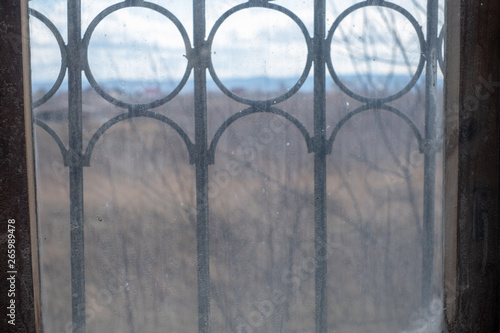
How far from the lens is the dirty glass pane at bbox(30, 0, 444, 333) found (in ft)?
2.81

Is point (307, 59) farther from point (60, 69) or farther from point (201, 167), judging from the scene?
point (60, 69)

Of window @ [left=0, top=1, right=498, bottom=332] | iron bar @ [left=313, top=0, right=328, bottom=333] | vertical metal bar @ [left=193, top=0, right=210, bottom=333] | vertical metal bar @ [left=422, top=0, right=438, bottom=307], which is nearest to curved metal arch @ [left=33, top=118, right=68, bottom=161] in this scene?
window @ [left=0, top=1, right=498, bottom=332]

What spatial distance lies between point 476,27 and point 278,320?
620mm

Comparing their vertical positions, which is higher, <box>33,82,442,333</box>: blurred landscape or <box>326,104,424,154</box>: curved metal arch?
<box>326,104,424,154</box>: curved metal arch

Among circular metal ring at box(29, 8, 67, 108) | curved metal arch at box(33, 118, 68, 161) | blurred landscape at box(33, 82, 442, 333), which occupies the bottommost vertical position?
blurred landscape at box(33, 82, 442, 333)

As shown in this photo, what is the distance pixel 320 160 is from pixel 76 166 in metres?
0.44

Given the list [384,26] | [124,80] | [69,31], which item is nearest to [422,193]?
[384,26]

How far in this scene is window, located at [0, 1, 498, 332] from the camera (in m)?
0.86

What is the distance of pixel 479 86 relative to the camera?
0.83 m

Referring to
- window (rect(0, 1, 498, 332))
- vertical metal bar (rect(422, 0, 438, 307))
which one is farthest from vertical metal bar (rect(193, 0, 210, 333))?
vertical metal bar (rect(422, 0, 438, 307))

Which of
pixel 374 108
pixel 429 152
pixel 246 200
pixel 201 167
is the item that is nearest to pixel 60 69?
pixel 201 167

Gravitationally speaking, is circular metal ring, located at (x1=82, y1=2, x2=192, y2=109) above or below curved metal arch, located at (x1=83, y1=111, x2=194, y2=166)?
above

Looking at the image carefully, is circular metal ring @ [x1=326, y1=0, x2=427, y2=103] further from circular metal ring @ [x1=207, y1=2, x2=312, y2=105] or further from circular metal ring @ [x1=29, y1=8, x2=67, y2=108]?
circular metal ring @ [x1=29, y1=8, x2=67, y2=108]

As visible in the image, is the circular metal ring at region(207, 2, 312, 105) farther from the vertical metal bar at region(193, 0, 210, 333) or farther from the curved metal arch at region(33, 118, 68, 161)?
the curved metal arch at region(33, 118, 68, 161)
